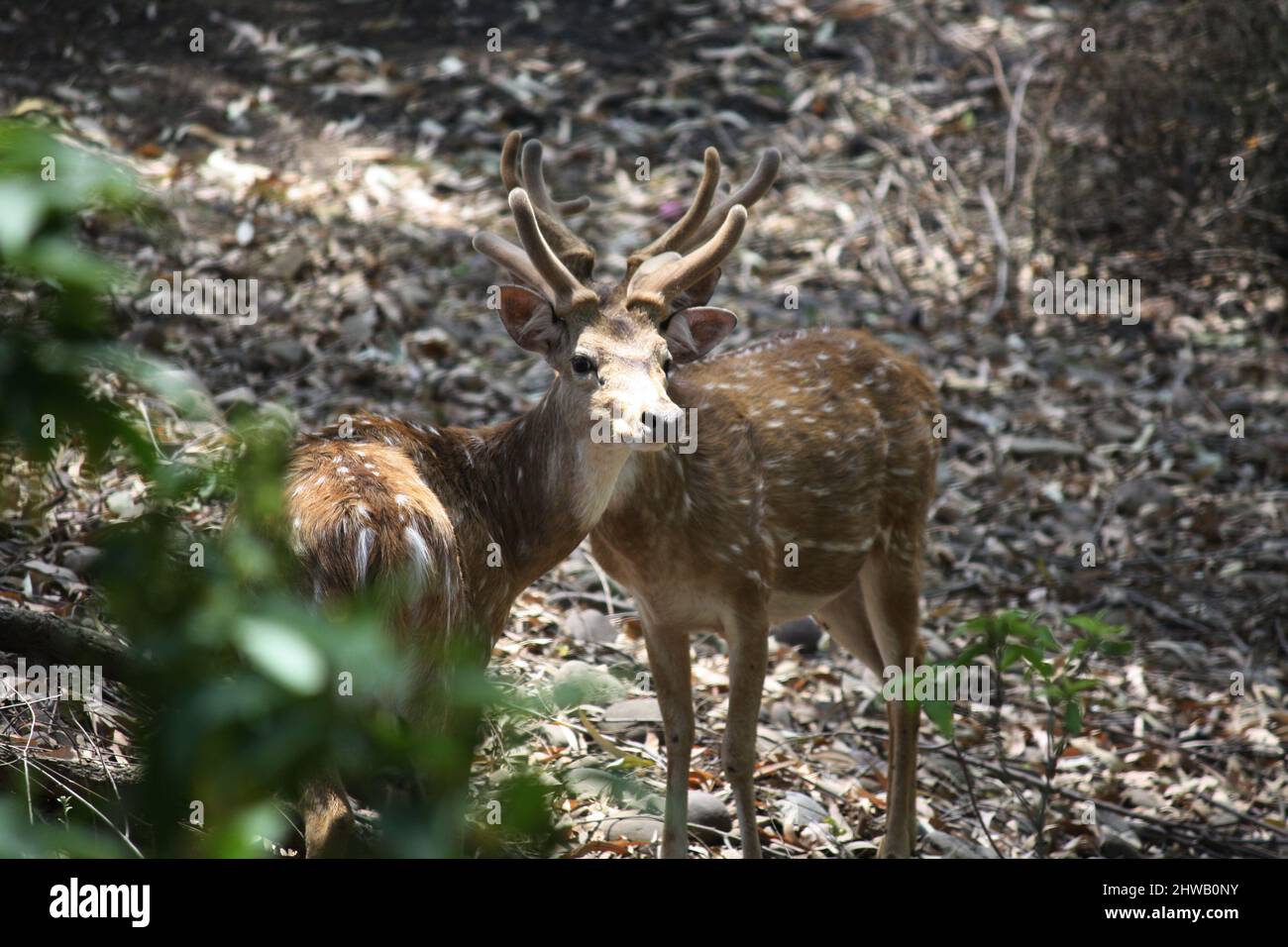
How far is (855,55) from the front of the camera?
40.0 ft

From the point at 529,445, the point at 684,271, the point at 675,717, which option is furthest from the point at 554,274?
the point at 675,717

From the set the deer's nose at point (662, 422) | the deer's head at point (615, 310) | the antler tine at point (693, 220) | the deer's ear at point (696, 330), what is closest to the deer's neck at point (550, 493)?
the deer's head at point (615, 310)

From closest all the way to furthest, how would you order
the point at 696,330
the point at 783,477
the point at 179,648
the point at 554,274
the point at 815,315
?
1. the point at 179,648
2. the point at 554,274
3. the point at 696,330
4. the point at 783,477
5. the point at 815,315

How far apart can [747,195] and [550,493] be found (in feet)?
4.79

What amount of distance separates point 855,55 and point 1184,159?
338cm

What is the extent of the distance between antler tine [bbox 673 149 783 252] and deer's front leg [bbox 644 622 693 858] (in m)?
1.53

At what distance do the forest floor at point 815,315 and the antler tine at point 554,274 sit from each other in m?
1.46

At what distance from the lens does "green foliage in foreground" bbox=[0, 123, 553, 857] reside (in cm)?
108

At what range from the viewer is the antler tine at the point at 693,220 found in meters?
5.16

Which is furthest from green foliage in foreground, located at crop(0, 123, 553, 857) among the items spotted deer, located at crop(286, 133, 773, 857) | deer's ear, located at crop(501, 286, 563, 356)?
deer's ear, located at crop(501, 286, 563, 356)

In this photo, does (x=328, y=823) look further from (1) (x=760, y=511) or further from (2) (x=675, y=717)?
(1) (x=760, y=511)

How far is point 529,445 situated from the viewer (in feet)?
16.0

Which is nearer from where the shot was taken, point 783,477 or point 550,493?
point 550,493

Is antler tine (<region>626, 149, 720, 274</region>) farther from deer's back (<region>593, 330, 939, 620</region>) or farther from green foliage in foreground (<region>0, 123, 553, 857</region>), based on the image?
green foliage in foreground (<region>0, 123, 553, 857</region>)
